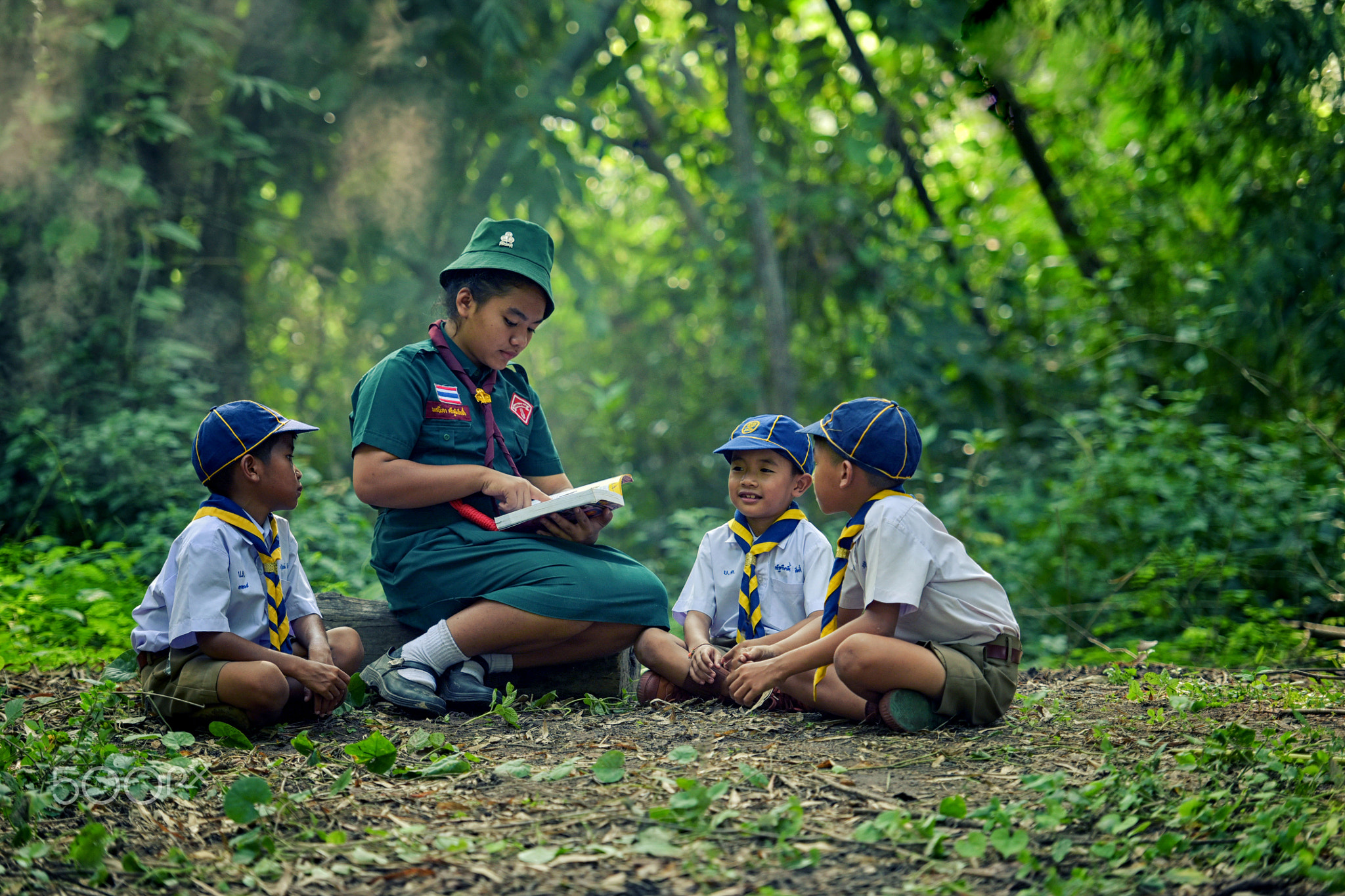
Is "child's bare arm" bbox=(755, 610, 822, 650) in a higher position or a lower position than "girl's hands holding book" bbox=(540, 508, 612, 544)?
lower

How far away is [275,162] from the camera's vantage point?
7242mm

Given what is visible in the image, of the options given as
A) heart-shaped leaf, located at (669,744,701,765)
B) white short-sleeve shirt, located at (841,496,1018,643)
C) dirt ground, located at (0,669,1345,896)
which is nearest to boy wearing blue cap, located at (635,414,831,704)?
dirt ground, located at (0,669,1345,896)

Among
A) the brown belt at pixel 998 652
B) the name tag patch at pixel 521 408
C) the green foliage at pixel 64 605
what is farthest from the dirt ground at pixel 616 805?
the name tag patch at pixel 521 408

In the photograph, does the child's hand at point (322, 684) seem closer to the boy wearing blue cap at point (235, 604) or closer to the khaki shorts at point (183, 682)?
the boy wearing blue cap at point (235, 604)

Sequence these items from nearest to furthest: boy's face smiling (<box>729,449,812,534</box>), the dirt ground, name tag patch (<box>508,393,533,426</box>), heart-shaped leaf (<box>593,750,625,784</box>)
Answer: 1. the dirt ground
2. heart-shaped leaf (<box>593,750,625,784</box>)
3. boy's face smiling (<box>729,449,812,534</box>)
4. name tag patch (<box>508,393,533,426</box>)

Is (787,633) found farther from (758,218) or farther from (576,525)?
(758,218)

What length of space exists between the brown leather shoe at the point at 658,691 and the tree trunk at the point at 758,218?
11.4 feet

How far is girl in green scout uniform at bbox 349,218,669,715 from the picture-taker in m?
3.21

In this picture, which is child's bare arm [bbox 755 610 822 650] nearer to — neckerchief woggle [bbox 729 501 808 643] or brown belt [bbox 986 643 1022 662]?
neckerchief woggle [bbox 729 501 808 643]

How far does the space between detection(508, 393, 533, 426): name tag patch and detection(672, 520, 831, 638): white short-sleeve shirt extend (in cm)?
82

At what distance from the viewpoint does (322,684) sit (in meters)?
2.84

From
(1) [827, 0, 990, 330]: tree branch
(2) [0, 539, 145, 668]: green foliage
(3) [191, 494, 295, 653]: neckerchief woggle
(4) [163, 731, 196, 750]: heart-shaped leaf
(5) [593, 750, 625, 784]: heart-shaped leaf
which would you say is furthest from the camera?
(1) [827, 0, 990, 330]: tree branch

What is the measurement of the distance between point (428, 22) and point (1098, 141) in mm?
6979

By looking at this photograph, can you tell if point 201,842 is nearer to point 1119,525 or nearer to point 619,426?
point 1119,525
